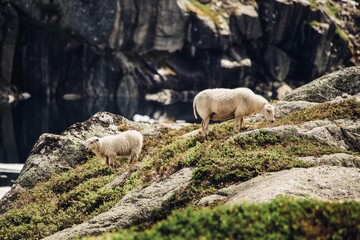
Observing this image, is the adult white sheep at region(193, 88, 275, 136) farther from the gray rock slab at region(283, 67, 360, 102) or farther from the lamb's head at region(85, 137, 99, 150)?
the gray rock slab at region(283, 67, 360, 102)

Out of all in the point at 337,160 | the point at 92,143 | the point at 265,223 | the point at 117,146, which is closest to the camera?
the point at 265,223

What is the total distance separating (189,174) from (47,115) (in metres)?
102

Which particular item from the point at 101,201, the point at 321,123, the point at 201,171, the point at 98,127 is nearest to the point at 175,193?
the point at 201,171

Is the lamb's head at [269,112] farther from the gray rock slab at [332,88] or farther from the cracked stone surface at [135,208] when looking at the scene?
the cracked stone surface at [135,208]

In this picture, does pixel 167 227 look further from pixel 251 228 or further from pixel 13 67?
pixel 13 67

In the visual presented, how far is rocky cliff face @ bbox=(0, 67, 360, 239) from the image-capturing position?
20234mm

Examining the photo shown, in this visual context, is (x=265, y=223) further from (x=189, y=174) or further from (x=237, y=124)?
(x=237, y=124)

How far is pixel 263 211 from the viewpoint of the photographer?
1385 cm

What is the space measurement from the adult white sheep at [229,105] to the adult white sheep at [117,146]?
3727mm

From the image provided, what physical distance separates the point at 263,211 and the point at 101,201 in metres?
12.9

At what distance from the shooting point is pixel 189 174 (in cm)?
2291

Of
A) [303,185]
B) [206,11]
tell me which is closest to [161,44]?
[206,11]

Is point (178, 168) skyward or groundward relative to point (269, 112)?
groundward

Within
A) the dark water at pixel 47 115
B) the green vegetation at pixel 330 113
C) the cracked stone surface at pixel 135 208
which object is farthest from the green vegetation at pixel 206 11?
the cracked stone surface at pixel 135 208
